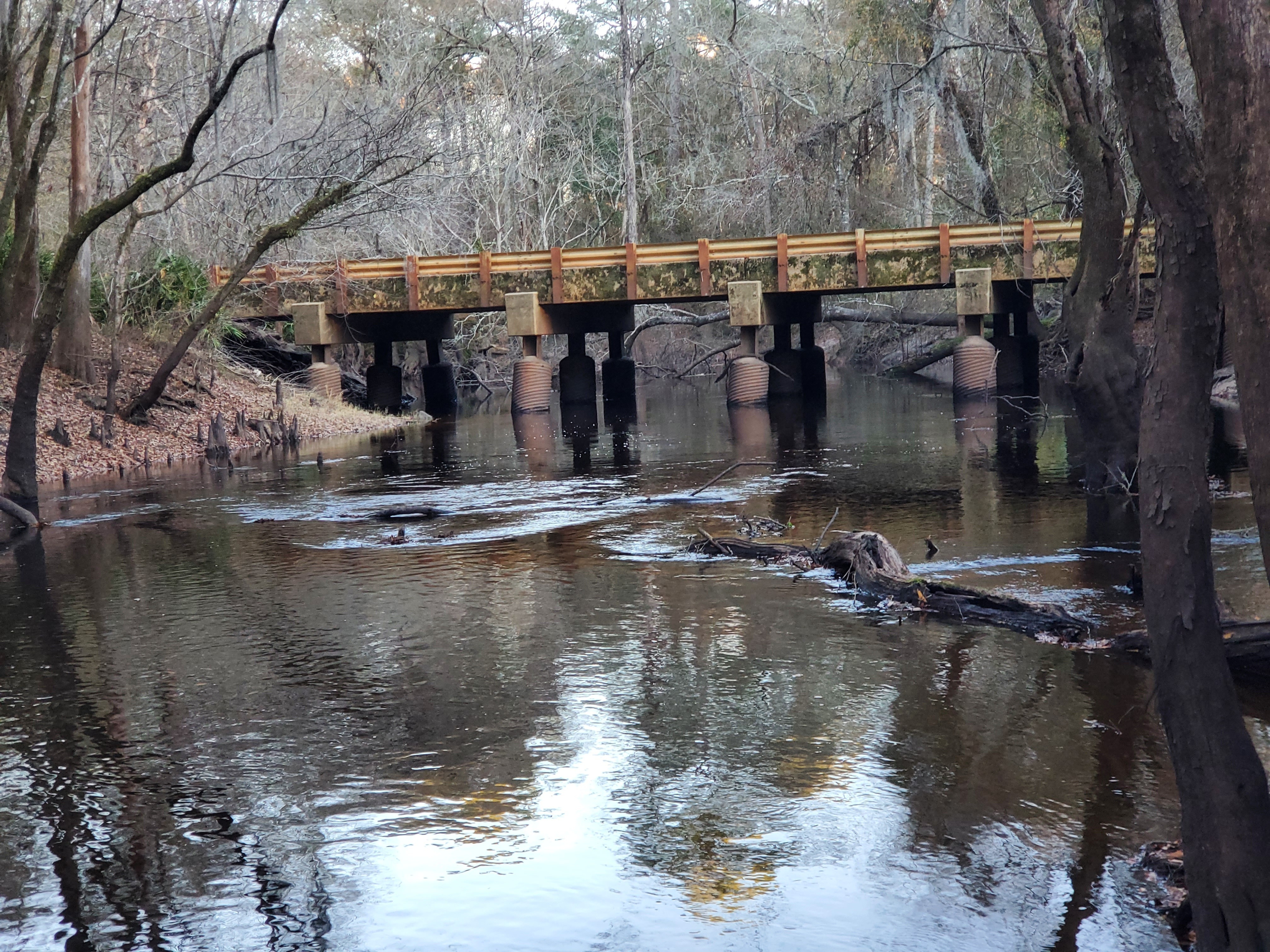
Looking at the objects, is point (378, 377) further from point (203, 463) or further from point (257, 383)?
point (203, 463)

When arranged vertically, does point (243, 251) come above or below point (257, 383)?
above

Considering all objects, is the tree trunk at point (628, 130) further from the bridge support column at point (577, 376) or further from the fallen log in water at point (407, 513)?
the fallen log in water at point (407, 513)

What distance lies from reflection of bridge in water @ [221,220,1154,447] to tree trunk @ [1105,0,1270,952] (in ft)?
78.7

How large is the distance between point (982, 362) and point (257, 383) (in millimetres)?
16803

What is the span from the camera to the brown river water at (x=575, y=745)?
16.5 feet

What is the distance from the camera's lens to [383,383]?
34.1m

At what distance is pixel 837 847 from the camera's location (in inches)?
218

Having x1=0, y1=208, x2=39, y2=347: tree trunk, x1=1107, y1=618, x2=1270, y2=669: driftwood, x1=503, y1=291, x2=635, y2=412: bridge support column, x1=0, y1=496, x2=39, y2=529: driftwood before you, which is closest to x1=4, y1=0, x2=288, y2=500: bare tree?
x1=0, y1=496, x2=39, y2=529: driftwood

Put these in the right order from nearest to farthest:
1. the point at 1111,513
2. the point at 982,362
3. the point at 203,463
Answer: the point at 1111,513
the point at 203,463
the point at 982,362

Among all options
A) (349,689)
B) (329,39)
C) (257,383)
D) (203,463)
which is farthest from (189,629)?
(329,39)

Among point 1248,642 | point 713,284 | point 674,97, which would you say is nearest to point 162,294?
point 713,284

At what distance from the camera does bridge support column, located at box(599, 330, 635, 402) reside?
36.4m

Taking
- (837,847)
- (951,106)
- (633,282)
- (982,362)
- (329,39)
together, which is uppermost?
(329,39)

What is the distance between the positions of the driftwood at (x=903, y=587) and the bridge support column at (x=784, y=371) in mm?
22564
